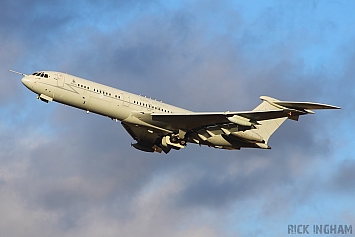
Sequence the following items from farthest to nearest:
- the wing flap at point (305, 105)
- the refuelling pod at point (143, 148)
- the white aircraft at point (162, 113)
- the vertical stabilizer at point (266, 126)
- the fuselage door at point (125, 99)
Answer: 1. the refuelling pod at point (143, 148)
2. the vertical stabilizer at point (266, 126)
3. the fuselage door at point (125, 99)
4. the white aircraft at point (162, 113)
5. the wing flap at point (305, 105)

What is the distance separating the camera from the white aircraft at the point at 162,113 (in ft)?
224

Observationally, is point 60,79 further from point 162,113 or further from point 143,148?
point 143,148

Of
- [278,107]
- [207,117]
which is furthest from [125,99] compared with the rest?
[278,107]

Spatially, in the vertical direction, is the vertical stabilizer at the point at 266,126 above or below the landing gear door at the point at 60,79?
above

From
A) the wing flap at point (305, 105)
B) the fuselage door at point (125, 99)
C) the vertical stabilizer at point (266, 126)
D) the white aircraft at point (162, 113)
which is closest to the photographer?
the wing flap at point (305, 105)

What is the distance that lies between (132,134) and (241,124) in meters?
15.5

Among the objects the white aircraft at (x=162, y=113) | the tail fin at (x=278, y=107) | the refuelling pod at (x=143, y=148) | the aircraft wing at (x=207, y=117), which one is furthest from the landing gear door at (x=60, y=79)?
the tail fin at (x=278, y=107)

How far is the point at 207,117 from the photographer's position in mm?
70250

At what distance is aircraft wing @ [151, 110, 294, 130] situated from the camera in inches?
2677

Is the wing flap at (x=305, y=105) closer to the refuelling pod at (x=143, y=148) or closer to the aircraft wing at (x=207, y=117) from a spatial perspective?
the aircraft wing at (x=207, y=117)

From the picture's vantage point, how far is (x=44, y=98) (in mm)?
68312

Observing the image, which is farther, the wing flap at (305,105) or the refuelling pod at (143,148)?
the refuelling pod at (143,148)

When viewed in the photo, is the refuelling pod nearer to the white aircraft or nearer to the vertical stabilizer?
the white aircraft

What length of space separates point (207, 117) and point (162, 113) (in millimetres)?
4542
